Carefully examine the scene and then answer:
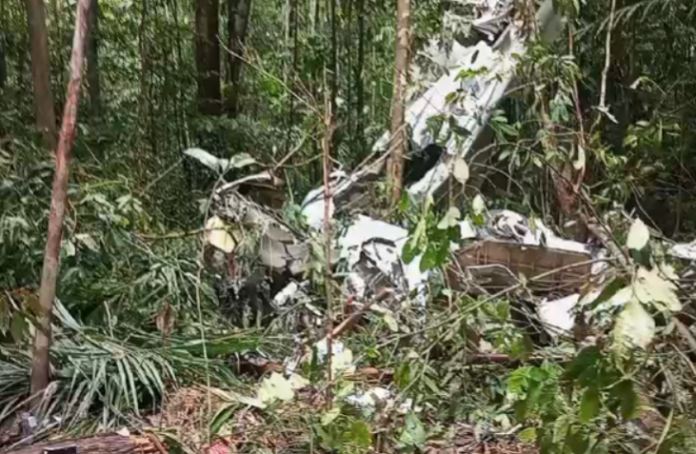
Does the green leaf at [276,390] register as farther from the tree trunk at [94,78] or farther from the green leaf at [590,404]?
the tree trunk at [94,78]

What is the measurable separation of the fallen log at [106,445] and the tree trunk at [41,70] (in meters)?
2.23

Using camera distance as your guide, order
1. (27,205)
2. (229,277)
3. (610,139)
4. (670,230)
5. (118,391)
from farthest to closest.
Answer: (610,139), (670,230), (229,277), (27,205), (118,391)

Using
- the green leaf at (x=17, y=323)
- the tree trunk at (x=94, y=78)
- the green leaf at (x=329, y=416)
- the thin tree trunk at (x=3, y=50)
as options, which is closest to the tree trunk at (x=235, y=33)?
the tree trunk at (x=94, y=78)

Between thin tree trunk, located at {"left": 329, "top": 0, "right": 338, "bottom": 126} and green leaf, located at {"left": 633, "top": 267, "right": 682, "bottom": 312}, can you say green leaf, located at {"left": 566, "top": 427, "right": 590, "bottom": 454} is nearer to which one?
green leaf, located at {"left": 633, "top": 267, "right": 682, "bottom": 312}

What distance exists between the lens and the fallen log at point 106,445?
9.07 feet

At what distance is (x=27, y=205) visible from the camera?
3.89 metres

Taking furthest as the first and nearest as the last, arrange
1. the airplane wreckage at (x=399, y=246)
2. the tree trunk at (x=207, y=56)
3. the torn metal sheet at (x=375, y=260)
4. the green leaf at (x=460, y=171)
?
the tree trunk at (x=207, y=56)
the torn metal sheet at (x=375, y=260)
the airplane wreckage at (x=399, y=246)
the green leaf at (x=460, y=171)

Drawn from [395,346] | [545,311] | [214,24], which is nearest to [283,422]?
[395,346]

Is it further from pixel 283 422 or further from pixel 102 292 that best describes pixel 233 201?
pixel 283 422

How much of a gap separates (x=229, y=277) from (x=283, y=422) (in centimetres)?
159

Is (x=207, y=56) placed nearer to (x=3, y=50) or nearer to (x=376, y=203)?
(x=3, y=50)

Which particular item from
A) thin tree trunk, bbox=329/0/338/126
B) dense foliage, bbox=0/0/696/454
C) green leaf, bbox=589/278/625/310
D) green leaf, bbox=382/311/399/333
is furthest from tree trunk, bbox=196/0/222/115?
green leaf, bbox=589/278/625/310

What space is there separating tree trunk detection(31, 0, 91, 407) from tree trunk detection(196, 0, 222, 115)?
461 cm

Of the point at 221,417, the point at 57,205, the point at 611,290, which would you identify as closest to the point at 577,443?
the point at 611,290
